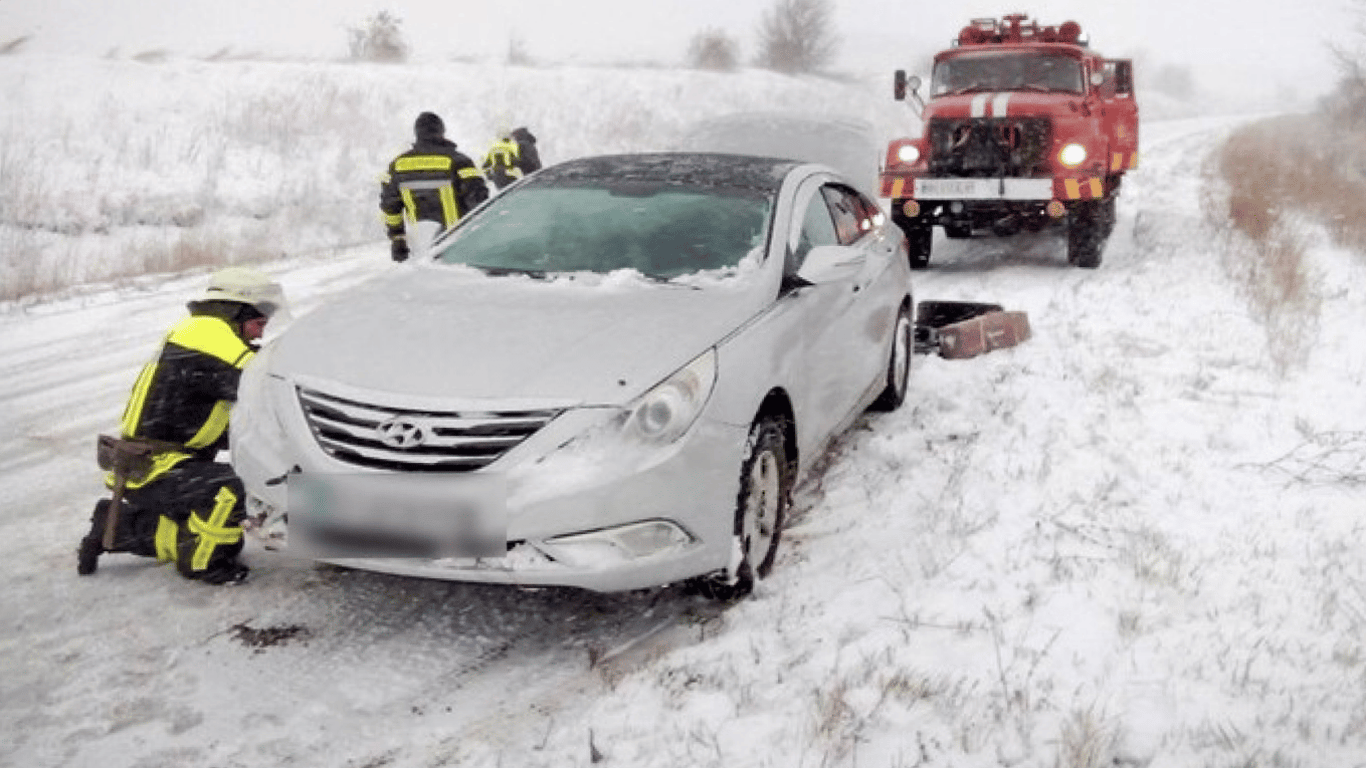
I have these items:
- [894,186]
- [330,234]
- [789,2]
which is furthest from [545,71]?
[894,186]

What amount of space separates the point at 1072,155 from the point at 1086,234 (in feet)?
2.84

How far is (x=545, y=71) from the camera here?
31453mm

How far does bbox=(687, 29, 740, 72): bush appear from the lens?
38281mm

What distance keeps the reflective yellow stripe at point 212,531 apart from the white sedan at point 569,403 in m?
0.43

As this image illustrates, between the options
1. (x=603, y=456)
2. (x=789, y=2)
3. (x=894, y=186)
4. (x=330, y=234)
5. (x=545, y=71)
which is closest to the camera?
(x=603, y=456)

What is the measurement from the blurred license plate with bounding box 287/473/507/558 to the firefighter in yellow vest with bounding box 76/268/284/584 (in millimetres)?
865

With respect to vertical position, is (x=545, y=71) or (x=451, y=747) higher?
(x=545, y=71)

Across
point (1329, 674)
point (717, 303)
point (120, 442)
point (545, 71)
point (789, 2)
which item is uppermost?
point (789, 2)

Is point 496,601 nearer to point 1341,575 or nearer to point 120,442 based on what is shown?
point 120,442

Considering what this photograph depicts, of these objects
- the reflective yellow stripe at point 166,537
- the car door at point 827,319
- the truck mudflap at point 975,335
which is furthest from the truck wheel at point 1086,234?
the reflective yellow stripe at point 166,537

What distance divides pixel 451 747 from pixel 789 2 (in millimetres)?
41826

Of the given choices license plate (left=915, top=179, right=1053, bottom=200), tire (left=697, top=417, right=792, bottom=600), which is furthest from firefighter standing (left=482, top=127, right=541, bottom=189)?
tire (left=697, top=417, right=792, bottom=600)

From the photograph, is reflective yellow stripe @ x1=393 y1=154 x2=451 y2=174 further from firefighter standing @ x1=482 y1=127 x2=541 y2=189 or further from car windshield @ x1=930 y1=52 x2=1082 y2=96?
car windshield @ x1=930 y1=52 x2=1082 y2=96

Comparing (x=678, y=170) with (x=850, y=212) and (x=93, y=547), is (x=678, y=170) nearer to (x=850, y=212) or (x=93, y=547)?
(x=850, y=212)
